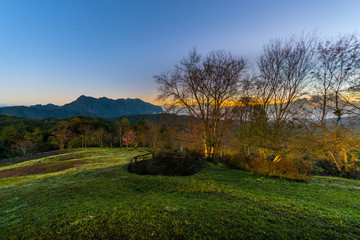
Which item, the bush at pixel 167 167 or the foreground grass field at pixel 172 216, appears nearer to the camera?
the foreground grass field at pixel 172 216

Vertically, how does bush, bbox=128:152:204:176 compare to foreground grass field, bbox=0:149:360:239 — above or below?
below

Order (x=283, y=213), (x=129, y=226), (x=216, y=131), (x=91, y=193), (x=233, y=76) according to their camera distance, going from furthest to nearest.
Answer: (x=216, y=131), (x=233, y=76), (x=91, y=193), (x=283, y=213), (x=129, y=226)

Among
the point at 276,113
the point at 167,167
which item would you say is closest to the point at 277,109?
the point at 276,113

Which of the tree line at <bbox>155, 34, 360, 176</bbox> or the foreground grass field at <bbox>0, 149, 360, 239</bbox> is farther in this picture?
the tree line at <bbox>155, 34, 360, 176</bbox>

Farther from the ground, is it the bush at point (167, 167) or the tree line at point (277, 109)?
the tree line at point (277, 109)

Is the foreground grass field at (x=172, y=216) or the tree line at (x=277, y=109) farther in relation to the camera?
the tree line at (x=277, y=109)

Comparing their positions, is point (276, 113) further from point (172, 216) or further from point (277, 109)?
point (172, 216)

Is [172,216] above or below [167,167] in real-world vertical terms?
above

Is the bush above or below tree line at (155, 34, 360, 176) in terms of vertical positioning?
below

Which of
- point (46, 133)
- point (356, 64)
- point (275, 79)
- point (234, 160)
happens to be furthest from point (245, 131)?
point (46, 133)

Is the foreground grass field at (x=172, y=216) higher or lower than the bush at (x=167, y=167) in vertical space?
higher

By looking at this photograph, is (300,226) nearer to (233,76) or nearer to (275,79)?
(275,79)

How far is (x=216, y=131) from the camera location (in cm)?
1367

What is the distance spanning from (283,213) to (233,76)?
1142 centimetres
